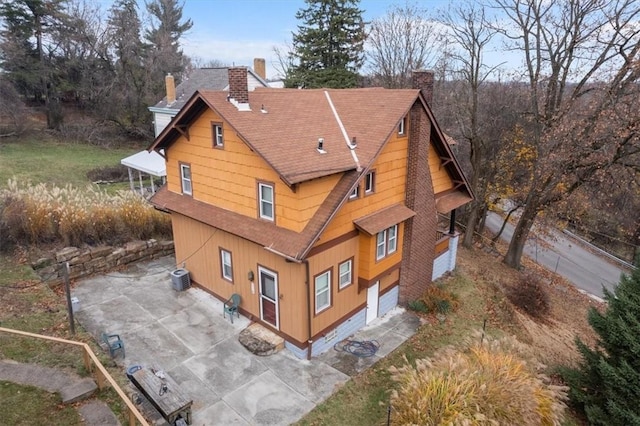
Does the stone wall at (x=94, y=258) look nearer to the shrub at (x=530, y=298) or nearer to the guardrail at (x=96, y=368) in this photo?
the guardrail at (x=96, y=368)

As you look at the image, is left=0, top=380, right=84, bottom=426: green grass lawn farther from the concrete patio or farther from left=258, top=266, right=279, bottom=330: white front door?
left=258, top=266, right=279, bottom=330: white front door

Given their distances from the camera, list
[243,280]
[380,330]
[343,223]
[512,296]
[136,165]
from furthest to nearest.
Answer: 1. [136,165]
2. [512,296]
3. [380,330]
4. [243,280]
5. [343,223]

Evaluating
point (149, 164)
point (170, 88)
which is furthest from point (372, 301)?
point (170, 88)

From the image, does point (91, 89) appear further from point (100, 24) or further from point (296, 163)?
point (296, 163)

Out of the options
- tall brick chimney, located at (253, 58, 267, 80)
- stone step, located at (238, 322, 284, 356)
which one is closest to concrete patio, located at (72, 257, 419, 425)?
stone step, located at (238, 322, 284, 356)

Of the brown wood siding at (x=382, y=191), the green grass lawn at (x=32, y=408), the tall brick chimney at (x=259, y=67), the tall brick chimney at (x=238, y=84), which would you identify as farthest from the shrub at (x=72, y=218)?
the tall brick chimney at (x=259, y=67)

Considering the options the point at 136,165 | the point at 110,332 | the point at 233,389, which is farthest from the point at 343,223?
the point at 136,165
